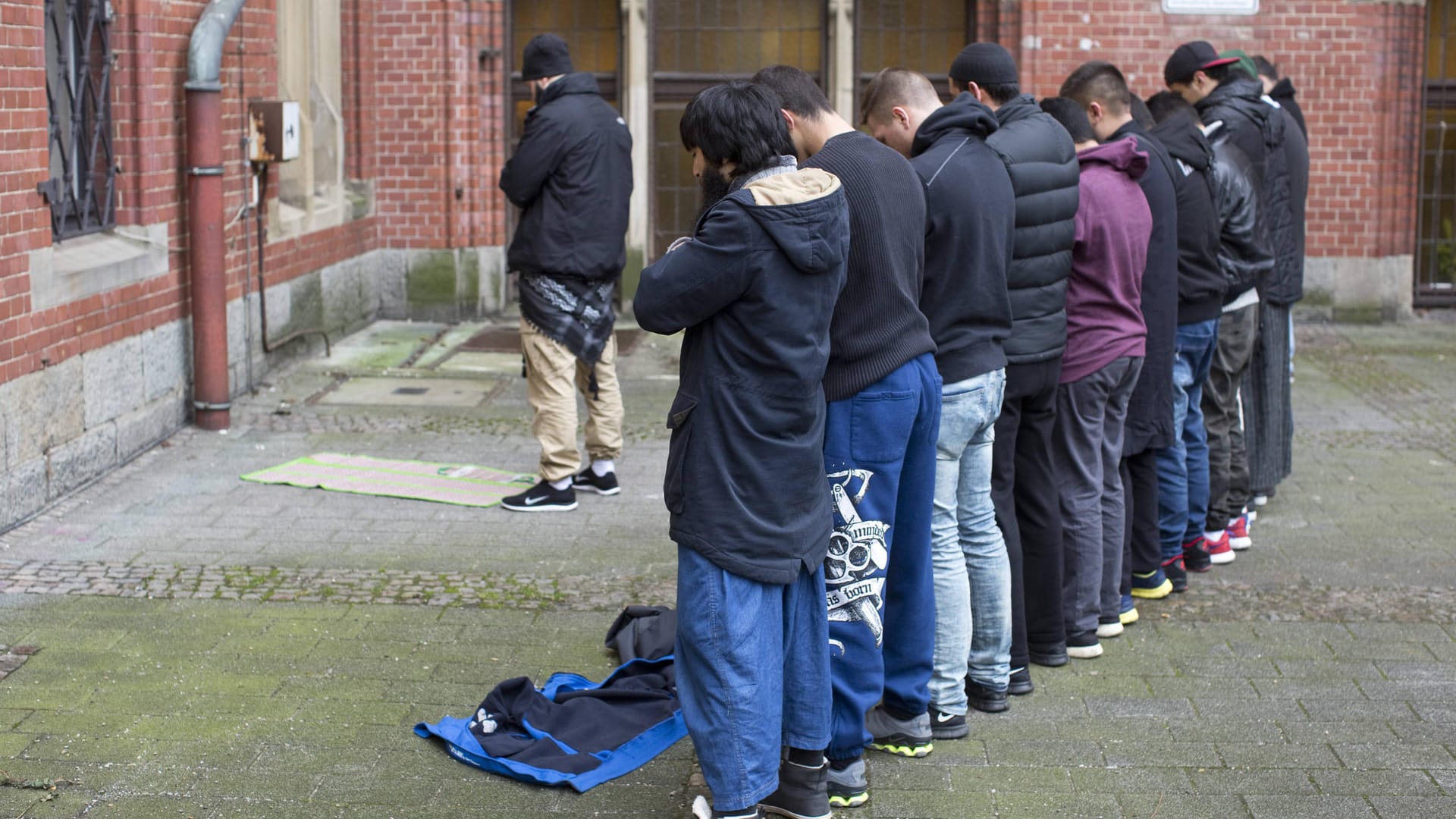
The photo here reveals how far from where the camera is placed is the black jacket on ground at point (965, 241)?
186 inches

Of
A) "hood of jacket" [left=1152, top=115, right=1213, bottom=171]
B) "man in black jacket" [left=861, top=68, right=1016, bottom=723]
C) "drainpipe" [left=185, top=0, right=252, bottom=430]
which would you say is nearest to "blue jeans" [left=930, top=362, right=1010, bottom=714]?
"man in black jacket" [left=861, top=68, right=1016, bottom=723]

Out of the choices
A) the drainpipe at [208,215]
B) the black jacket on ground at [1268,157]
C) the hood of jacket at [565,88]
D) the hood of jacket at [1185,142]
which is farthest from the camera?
the drainpipe at [208,215]

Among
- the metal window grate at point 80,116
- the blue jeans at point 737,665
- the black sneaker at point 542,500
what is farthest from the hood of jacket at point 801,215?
the metal window grate at point 80,116

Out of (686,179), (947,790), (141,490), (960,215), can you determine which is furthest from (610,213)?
(686,179)

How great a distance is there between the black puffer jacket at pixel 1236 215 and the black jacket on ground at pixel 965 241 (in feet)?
6.82

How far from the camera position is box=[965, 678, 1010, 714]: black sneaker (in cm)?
515

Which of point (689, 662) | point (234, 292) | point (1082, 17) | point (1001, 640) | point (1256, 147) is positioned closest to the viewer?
point (689, 662)

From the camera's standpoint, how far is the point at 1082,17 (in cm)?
1324

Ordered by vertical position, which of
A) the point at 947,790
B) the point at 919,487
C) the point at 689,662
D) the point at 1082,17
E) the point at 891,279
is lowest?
the point at 947,790

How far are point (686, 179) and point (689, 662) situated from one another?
33.2 ft

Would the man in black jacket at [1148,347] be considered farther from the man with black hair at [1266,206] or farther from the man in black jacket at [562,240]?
the man in black jacket at [562,240]

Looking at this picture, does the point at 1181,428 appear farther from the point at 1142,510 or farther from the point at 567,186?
the point at 567,186

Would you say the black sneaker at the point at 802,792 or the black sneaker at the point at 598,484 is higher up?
the black sneaker at the point at 598,484

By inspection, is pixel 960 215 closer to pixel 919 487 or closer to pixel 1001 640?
pixel 919 487
